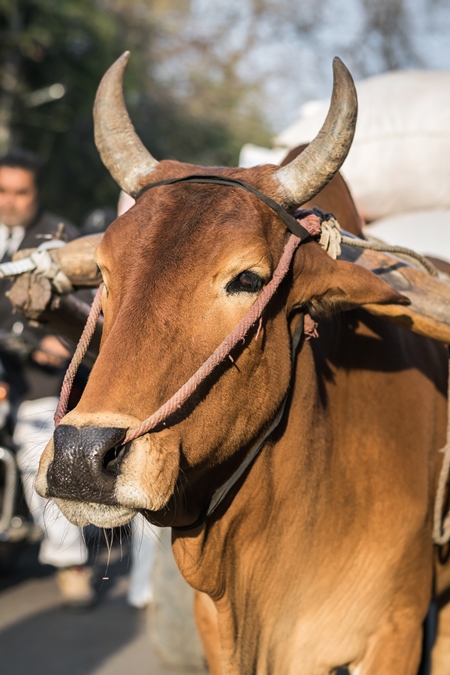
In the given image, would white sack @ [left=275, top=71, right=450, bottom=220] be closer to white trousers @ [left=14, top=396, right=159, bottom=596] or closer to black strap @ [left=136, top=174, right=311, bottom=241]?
white trousers @ [left=14, top=396, right=159, bottom=596]

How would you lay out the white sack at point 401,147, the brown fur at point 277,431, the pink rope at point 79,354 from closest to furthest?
1. the brown fur at point 277,431
2. the pink rope at point 79,354
3. the white sack at point 401,147

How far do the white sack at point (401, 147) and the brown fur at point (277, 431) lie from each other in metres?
1.91

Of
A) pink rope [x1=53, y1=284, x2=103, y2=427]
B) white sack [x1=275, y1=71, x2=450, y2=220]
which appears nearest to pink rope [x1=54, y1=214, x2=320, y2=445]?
pink rope [x1=53, y1=284, x2=103, y2=427]

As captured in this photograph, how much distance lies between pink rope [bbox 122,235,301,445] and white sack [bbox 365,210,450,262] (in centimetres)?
231

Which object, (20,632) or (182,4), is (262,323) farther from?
(182,4)

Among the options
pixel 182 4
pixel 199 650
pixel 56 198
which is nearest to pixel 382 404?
pixel 199 650

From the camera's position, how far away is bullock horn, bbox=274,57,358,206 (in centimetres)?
274

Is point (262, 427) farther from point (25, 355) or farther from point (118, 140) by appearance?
point (25, 355)

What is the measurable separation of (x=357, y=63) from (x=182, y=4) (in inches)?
368

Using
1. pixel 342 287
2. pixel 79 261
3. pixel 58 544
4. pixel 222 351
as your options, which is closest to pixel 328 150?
pixel 342 287

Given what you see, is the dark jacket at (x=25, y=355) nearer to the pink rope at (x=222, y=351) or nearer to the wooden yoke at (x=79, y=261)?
the wooden yoke at (x=79, y=261)

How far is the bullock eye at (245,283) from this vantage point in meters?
2.59

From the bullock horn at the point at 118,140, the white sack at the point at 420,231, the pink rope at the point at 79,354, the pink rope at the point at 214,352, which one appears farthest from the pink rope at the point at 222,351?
the white sack at the point at 420,231

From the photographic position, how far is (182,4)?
2581 centimetres
